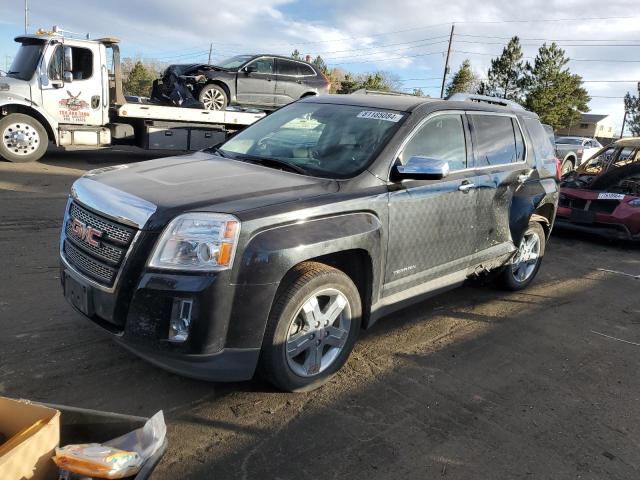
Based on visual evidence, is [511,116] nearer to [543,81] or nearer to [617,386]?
[617,386]

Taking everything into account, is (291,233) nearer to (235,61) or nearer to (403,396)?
(403,396)

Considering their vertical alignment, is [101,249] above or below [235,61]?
below

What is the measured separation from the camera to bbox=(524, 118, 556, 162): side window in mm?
5395

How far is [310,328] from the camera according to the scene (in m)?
3.23

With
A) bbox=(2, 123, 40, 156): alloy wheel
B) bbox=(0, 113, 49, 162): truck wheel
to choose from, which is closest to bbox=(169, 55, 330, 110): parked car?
bbox=(0, 113, 49, 162): truck wheel

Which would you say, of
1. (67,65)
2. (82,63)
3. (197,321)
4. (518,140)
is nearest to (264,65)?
(82,63)

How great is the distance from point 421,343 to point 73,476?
2770mm

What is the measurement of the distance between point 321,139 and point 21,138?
30.7 feet

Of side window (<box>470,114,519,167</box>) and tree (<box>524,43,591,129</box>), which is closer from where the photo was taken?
side window (<box>470,114,519,167</box>)

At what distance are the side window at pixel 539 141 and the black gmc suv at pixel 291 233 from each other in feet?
2.29

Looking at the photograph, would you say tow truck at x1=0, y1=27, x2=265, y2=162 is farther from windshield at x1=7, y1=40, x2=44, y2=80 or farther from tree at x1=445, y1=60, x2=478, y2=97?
tree at x1=445, y1=60, x2=478, y2=97

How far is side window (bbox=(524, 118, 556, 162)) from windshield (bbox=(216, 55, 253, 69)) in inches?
383

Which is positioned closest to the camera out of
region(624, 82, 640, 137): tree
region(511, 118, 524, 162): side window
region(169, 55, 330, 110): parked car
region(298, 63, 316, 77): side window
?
region(511, 118, 524, 162): side window

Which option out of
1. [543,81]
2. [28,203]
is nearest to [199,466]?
[28,203]
